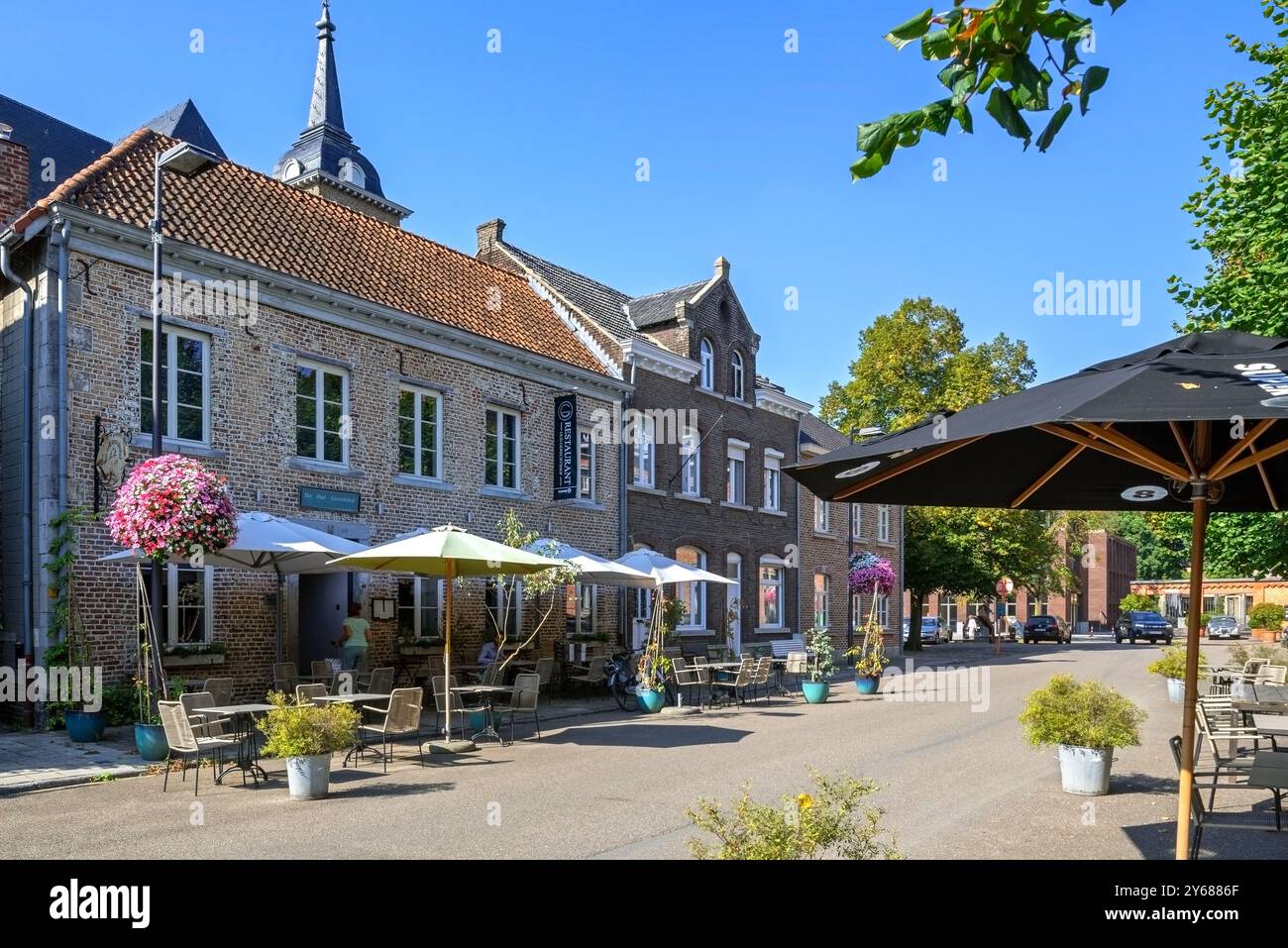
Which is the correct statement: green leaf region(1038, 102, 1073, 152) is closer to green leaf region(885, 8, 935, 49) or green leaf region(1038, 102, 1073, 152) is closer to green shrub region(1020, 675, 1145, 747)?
green leaf region(885, 8, 935, 49)

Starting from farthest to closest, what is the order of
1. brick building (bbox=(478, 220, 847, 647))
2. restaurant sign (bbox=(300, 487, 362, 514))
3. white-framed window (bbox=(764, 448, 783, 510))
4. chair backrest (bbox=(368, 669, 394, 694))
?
white-framed window (bbox=(764, 448, 783, 510)), brick building (bbox=(478, 220, 847, 647)), restaurant sign (bbox=(300, 487, 362, 514)), chair backrest (bbox=(368, 669, 394, 694))

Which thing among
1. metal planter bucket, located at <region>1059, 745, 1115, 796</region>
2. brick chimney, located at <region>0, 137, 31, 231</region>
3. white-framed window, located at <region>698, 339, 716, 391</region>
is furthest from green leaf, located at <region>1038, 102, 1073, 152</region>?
white-framed window, located at <region>698, 339, 716, 391</region>

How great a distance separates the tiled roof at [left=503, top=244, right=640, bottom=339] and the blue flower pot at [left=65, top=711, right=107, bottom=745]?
14.7 metres

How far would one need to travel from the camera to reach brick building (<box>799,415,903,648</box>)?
108ft

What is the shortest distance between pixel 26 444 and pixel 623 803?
9947 mm

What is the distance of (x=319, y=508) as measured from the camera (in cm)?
1688

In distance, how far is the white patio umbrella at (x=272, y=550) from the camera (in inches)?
513

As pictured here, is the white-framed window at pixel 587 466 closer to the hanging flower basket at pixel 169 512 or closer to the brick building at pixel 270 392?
the brick building at pixel 270 392

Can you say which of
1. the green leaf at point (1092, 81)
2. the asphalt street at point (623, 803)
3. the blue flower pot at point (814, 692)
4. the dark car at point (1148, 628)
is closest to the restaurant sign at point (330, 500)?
the asphalt street at point (623, 803)

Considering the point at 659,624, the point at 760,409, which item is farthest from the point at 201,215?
the point at 760,409

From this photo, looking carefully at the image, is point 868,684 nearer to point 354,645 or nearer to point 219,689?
point 354,645

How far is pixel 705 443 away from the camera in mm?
27500

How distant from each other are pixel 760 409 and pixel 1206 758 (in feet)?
64.1
